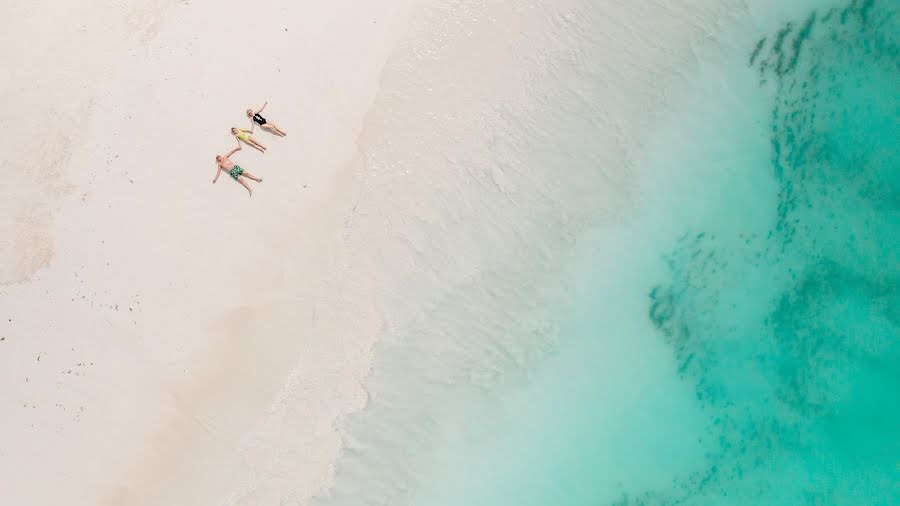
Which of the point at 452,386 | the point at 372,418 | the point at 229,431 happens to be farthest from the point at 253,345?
the point at 452,386

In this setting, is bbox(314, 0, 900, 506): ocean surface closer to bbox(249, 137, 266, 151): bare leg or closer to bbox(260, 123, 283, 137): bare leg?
bbox(260, 123, 283, 137): bare leg

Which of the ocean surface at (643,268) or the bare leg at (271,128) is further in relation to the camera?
the ocean surface at (643,268)

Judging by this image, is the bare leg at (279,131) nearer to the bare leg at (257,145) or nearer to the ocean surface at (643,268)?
the bare leg at (257,145)

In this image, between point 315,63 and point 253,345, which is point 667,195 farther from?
point 253,345

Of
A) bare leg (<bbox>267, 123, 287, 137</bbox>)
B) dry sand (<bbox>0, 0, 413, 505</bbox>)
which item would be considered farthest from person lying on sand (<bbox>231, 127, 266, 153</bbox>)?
bare leg (<bbox>267, 123, 287, 137</bbox>)

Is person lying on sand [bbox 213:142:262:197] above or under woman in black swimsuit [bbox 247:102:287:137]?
under

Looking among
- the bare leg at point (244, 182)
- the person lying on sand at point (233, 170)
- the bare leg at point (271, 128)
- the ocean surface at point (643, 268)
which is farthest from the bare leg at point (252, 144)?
the ocean surface at point (643, 268)

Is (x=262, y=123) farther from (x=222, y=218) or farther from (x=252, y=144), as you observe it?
(x=222, y=218)
